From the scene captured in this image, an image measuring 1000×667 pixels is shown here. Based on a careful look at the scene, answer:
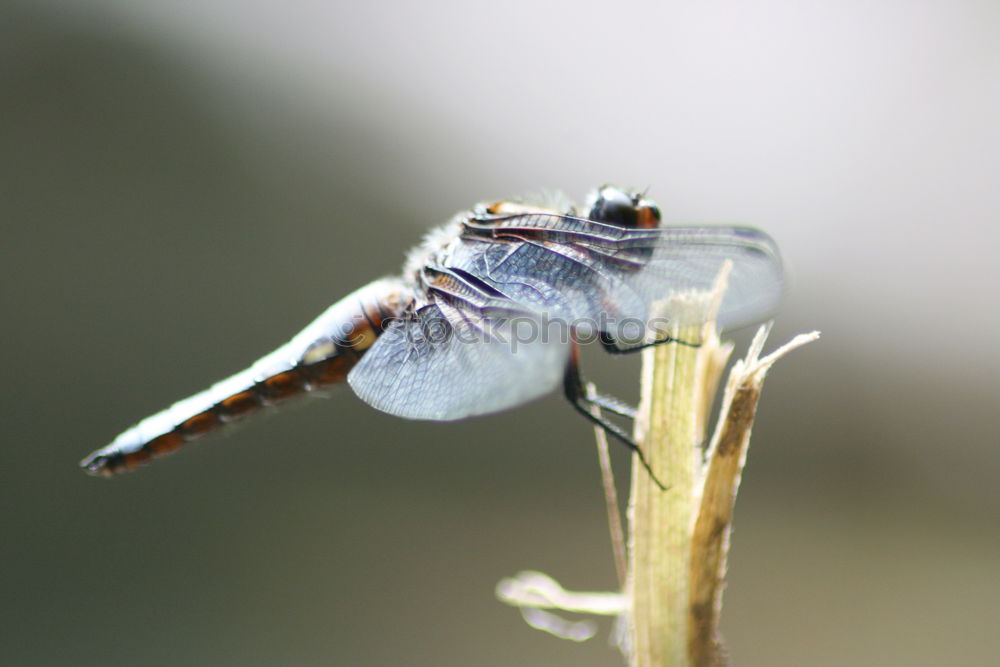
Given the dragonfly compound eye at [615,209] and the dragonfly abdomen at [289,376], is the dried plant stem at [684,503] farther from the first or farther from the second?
the dragonfly abdomen at [289,376]

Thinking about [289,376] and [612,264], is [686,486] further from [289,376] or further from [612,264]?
[289,376]

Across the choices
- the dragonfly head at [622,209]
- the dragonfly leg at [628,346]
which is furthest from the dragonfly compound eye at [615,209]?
the dragonfly leg at [628,346]

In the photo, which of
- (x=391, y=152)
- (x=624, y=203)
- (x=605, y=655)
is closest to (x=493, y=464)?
(x=605, y=655)

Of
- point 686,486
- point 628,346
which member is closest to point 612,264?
point 628,346

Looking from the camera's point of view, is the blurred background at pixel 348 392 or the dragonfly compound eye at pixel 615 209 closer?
the dragonfly compound eye at pixel 615 209

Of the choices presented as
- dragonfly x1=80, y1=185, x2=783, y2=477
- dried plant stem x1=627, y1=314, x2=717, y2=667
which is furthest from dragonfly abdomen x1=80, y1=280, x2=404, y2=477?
dried plant stem x1=627, y1=314, x2=717, y2=667

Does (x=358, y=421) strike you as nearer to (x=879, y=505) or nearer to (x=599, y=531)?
(x=599, y=531)
